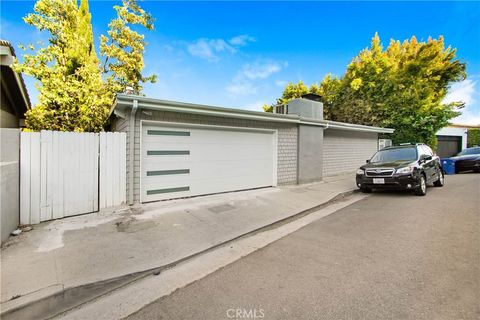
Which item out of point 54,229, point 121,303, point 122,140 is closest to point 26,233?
point 54,229

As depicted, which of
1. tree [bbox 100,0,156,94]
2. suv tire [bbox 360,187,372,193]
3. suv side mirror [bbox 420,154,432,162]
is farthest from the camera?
tree [bbox 100,0,156,94]

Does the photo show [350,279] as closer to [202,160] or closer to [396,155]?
[202,160]

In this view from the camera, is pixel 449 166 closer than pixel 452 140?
Yes

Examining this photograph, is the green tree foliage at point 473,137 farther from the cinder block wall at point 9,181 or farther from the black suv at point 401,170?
the cinder block wall at point 9,181

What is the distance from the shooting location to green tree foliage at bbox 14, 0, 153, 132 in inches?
320

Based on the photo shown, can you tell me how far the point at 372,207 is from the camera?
19.4ft

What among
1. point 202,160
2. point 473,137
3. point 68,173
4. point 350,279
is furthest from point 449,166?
point 68,173

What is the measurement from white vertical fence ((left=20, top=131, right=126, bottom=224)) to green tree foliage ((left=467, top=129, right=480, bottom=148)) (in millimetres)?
27995

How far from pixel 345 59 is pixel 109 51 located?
20091mm

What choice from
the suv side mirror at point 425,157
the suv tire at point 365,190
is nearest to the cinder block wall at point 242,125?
the suv tire at point 365,190

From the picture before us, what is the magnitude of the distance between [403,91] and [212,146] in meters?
16.5

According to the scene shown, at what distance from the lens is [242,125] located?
294 inches

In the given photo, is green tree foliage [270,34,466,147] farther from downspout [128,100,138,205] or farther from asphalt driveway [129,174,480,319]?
downspout [128,100,138,205]

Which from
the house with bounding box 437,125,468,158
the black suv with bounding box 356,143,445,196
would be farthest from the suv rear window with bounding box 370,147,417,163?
the house with bounding box 437,125,468,158
